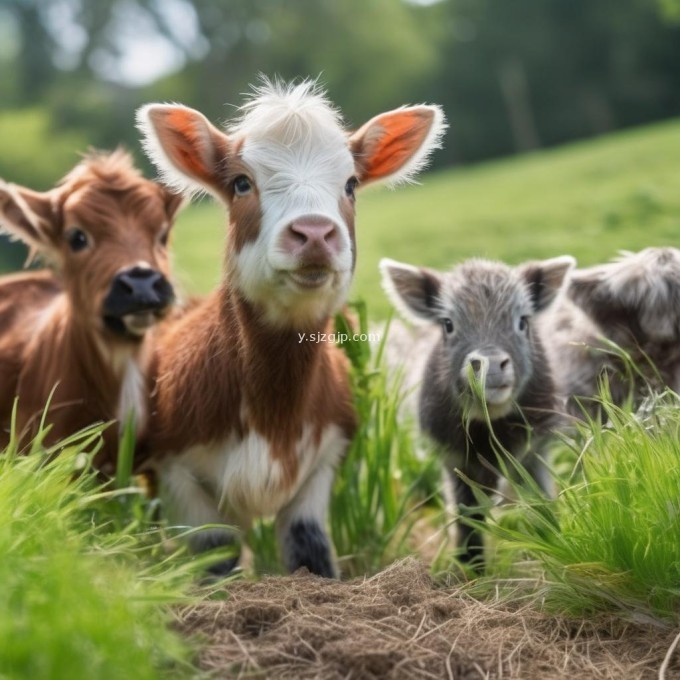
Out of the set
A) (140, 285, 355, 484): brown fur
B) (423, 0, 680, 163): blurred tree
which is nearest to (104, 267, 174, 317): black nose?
(140, 285, 355, 484): brown fur

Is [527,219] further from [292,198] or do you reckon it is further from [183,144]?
[292,198]

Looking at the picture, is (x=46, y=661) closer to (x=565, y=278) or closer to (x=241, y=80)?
(x=565, y=278)

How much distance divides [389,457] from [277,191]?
1847 mm

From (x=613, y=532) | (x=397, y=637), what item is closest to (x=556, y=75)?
(x=613, y=532)

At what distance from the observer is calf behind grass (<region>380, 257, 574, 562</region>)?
15.6 ft

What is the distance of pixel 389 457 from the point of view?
547cm

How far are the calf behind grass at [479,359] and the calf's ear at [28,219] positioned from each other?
1.80 metres

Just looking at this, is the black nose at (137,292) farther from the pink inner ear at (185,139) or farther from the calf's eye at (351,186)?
the calf's eye at (351,186)

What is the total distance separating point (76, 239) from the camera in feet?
16.7

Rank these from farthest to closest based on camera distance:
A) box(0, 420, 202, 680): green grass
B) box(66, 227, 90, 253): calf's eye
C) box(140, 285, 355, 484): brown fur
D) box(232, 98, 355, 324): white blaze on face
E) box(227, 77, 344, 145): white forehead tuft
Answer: box(66, 227, 90, 253): calf's eye
box(140, 285, 355, 484): brown fur
box(227, 77, 344, 145): white forehead tuft
box(232, 98, 355, 324): white blaze on face
box(0, 420, 202, 680): green grass

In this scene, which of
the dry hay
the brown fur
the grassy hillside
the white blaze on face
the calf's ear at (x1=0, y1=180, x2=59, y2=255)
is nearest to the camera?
the dry hay

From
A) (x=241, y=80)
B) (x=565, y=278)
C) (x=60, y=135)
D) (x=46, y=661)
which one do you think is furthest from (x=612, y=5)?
(x=46, y=661)

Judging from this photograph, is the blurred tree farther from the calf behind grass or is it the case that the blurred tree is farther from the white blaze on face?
the white blaze on face

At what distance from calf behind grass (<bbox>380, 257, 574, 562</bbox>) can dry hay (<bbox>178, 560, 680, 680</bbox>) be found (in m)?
1.10
